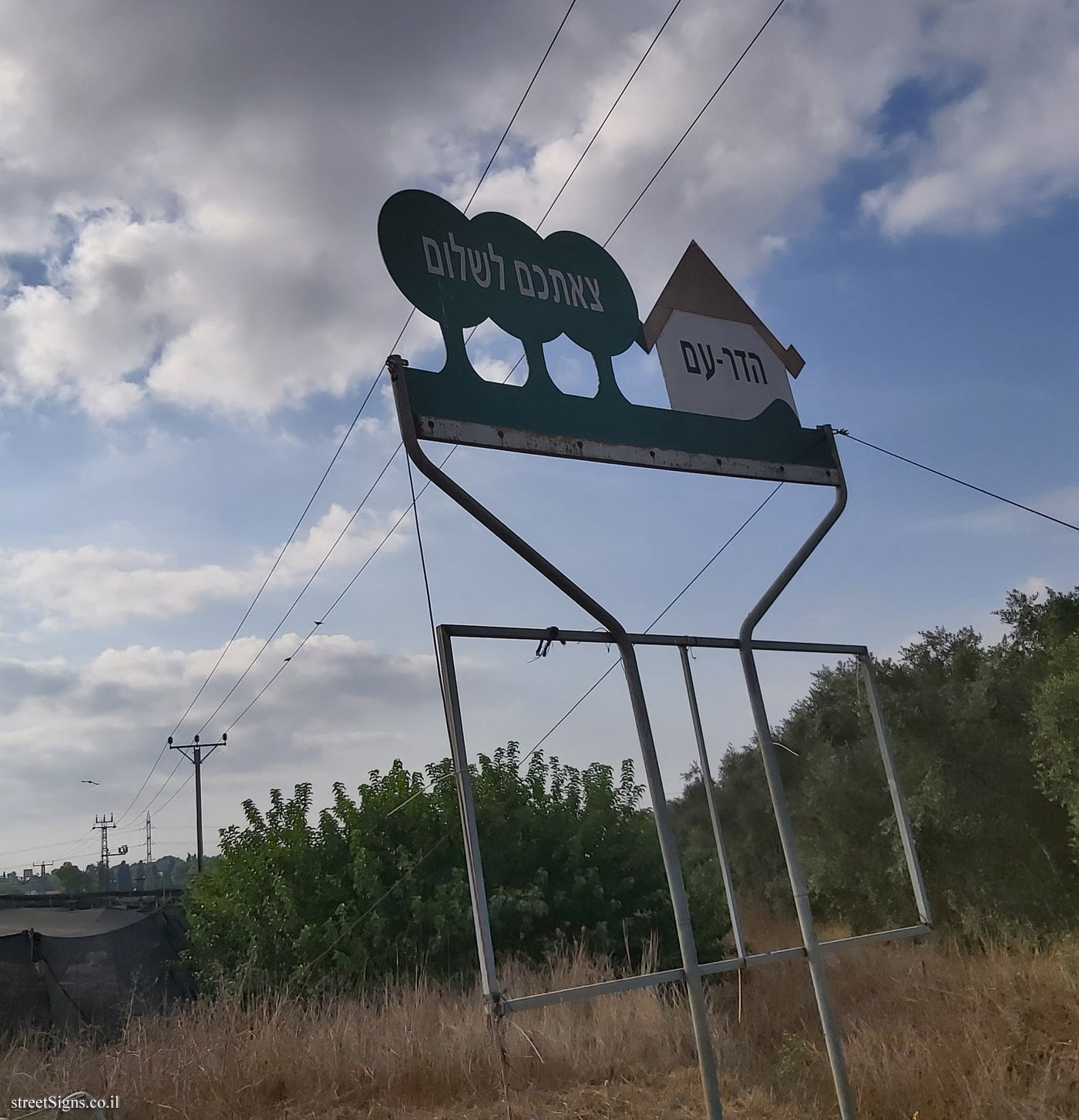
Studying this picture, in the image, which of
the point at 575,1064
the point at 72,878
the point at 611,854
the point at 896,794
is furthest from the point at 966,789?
the point at 72,878

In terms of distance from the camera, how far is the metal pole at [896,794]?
4941 millimetres

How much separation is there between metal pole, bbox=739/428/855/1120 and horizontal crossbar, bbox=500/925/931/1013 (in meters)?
0.13

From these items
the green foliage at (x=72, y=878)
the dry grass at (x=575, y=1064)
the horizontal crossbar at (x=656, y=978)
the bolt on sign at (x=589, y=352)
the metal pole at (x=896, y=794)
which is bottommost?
the dry grass at (x=575, y=1064)

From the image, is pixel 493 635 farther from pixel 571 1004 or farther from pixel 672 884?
pixel 571 1004

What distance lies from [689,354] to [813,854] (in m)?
16.9

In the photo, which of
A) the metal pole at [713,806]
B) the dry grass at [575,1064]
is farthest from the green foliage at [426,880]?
the metal pole at [713,806]

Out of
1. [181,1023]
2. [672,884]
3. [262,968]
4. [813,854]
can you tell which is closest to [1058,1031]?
[672,884]

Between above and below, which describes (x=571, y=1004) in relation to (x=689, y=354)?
below

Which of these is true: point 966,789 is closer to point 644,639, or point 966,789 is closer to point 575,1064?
point 575,1064

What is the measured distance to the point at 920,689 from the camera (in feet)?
58.2

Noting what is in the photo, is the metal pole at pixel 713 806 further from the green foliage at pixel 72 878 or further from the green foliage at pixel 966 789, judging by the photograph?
the green foliage at pixel 72 878

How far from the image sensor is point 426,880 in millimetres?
13992

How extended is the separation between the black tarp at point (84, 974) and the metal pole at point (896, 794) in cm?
1041

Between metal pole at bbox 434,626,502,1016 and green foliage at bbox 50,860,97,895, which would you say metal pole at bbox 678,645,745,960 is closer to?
metal pole at bbox 434,626,502,1016
